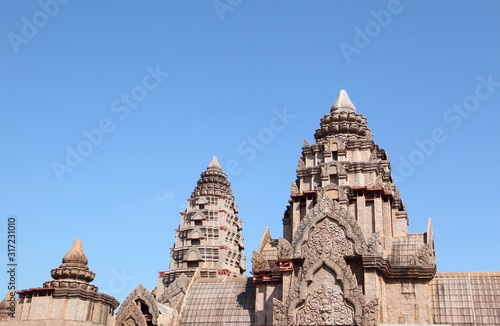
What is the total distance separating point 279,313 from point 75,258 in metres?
12.6

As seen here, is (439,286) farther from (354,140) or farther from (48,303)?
(48,303)

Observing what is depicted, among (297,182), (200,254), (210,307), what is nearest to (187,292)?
(210,307)

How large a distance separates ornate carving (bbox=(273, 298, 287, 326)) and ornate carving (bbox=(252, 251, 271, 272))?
14.4ft

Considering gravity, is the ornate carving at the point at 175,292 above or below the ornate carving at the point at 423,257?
below

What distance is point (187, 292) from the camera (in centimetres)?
4322

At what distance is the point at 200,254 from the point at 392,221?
106ft

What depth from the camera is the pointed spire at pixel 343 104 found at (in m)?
48.4

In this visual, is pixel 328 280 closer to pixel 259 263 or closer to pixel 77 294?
pixel 259 263

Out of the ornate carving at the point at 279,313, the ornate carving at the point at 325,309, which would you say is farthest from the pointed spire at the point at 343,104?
the ornate carving at the point at 279,313

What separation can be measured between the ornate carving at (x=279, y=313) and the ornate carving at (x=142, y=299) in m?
8.03

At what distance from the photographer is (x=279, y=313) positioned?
3534cm

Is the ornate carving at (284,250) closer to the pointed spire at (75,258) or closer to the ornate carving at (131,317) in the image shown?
the ornate carving at (131,317)

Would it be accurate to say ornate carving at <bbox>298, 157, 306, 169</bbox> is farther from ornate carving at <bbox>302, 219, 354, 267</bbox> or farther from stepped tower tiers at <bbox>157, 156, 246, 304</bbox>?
stepped tower tiers at <bbox>157, 156, 246, 304</bbox>

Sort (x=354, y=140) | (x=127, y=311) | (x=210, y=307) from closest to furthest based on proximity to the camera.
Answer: (x=127, y=311) → (x=210, y=307) → (x=354, y=140)
